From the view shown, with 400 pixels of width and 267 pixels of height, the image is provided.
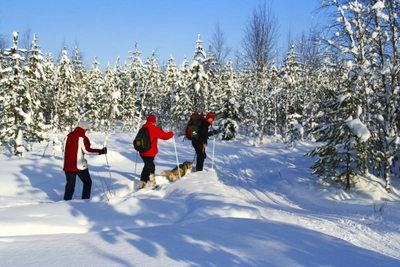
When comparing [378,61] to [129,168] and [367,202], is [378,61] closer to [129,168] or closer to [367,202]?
[367,202]

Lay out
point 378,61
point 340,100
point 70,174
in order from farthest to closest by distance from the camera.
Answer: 1. point 378,61
2. point 340,100
3. point 70,174

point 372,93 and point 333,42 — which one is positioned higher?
point 333,42

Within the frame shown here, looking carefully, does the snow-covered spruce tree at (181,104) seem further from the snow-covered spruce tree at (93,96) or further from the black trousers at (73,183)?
the black trousers at (73,183)

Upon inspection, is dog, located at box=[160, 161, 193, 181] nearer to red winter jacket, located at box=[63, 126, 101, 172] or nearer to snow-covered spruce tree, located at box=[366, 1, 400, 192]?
red winter jacket, located at box=[63, 126, 101, 172]

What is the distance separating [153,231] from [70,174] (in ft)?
13.1

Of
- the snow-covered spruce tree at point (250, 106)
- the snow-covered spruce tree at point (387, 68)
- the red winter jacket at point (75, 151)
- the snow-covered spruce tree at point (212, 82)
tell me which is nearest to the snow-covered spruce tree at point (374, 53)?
the snow-covered spruce tree at point (387, 68)

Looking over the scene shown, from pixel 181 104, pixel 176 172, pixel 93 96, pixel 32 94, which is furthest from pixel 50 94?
pixel 93 96

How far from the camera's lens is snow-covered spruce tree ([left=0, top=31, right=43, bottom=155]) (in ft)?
58.1

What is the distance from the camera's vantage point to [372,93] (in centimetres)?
1006

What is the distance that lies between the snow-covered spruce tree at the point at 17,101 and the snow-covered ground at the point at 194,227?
9.40 meters

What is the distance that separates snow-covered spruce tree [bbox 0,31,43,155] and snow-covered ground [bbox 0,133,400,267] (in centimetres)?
940

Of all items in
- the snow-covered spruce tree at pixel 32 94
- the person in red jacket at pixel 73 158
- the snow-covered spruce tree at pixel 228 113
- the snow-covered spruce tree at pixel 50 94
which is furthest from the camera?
the snow-covered spruce tree at pixel 228 113

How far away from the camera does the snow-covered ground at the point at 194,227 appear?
3.16 metres

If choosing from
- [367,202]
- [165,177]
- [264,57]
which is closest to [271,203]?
[367,202]
